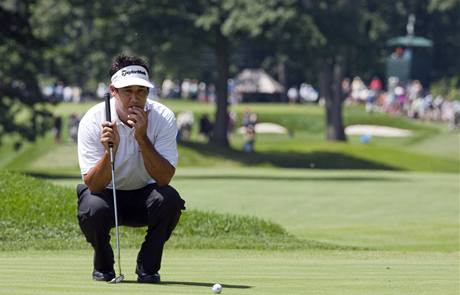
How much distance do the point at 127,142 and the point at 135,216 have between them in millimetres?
573

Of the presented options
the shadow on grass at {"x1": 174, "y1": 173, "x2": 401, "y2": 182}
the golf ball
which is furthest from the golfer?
the shadow on grass at {"x1": 174, "y1": 173, "x2": 401, "y2": 182}

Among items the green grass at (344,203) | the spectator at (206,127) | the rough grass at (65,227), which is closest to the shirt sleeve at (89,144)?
the rough grass at (65,227)

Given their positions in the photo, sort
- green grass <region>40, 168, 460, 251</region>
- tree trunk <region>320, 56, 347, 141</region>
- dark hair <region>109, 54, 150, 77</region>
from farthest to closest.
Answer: tree trunk <region>320, 56, 347, 141</region>
green grass <region>40, 168, 460, 251</region>
dark hair <region>109, 54, 150, 77</region>

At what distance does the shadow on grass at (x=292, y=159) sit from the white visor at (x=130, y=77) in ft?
135

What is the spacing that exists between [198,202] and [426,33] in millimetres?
74109

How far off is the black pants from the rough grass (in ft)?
17.2

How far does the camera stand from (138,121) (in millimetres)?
9867

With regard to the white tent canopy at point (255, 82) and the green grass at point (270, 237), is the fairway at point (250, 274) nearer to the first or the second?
the green grass at point (270, 237)

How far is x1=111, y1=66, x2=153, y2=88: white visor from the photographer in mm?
9898

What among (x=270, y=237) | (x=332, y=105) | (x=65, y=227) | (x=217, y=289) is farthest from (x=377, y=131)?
(x=217, y=289)

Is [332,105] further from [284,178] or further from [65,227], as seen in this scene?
[65,227]

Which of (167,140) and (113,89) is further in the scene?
(167,140)

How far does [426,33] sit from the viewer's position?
101312 mm

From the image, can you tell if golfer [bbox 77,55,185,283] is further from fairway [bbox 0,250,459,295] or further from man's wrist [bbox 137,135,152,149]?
fairway [bbox 0,250,459,295]
